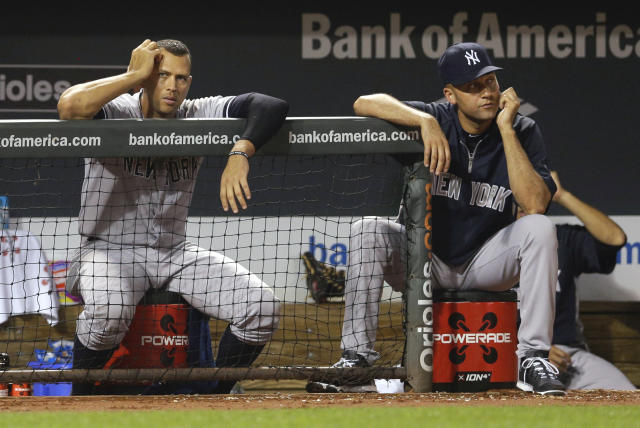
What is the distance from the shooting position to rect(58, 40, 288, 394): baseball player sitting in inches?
131

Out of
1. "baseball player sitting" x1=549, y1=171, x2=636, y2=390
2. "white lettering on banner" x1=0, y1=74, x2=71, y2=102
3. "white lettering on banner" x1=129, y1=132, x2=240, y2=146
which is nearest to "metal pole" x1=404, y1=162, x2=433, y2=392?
"white lettering on banner" x1=129, y1=132, x2=240, y2=146

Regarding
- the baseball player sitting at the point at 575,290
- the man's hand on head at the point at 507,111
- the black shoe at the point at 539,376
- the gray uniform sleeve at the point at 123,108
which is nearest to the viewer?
the black shoe at the point at 539,376

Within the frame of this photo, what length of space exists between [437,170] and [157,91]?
42.1 inches

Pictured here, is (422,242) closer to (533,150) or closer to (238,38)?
(533,150)

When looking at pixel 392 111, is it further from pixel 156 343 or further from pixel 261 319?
pixel 156 343

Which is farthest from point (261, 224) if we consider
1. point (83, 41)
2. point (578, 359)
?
point (578, 359)

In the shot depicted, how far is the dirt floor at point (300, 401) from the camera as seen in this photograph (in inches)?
110

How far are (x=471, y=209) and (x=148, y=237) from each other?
120cm

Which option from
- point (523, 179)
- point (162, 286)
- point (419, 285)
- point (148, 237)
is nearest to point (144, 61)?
point (148, 237)

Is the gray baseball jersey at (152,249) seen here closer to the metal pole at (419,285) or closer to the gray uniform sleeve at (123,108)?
the gray uniform sleeve at (123,108)

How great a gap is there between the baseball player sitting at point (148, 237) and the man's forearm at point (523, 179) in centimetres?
79

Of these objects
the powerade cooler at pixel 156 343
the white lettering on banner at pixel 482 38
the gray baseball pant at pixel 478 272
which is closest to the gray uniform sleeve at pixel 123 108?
the powerade cooler at pixel 156 343

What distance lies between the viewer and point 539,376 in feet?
9.88

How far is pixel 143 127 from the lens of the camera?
3.25m
